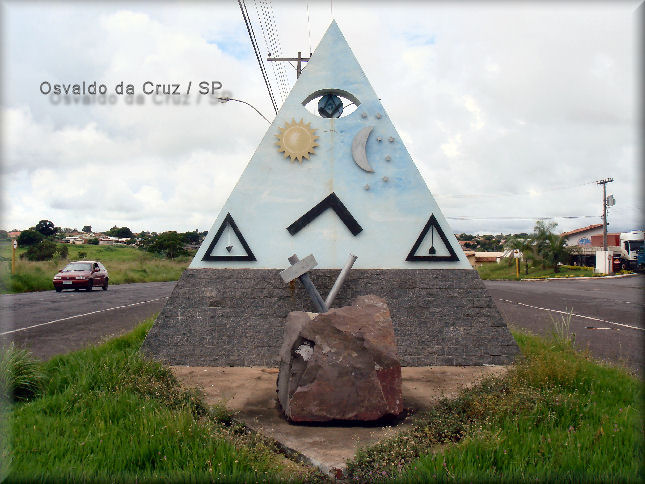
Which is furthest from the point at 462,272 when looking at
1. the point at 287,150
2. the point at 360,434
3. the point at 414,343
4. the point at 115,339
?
the point at 115,339

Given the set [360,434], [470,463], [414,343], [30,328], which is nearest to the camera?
[470,463]

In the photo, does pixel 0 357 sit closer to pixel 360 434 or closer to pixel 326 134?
pixel 360 434

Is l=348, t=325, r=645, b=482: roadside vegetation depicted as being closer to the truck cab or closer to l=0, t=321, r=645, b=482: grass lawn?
l=0, t=321, r=645, b=482: grass lawn

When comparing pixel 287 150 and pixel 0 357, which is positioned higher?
pixel 287 150

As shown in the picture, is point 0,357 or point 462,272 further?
point 462,272

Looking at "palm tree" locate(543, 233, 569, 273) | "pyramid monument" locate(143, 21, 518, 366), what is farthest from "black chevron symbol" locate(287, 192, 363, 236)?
"palm tree" locate(543, 233, 569, 273)

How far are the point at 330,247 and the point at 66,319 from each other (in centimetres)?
861

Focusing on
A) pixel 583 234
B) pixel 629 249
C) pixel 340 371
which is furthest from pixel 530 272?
pixel 340 371

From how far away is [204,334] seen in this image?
23.7ft

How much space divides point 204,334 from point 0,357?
103 inches

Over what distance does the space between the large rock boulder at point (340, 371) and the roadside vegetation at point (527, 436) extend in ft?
1.58

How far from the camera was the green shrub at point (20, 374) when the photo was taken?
5367 millimetres

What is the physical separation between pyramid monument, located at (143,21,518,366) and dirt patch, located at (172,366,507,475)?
1.56 feet

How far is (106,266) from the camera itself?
35.9 meters
